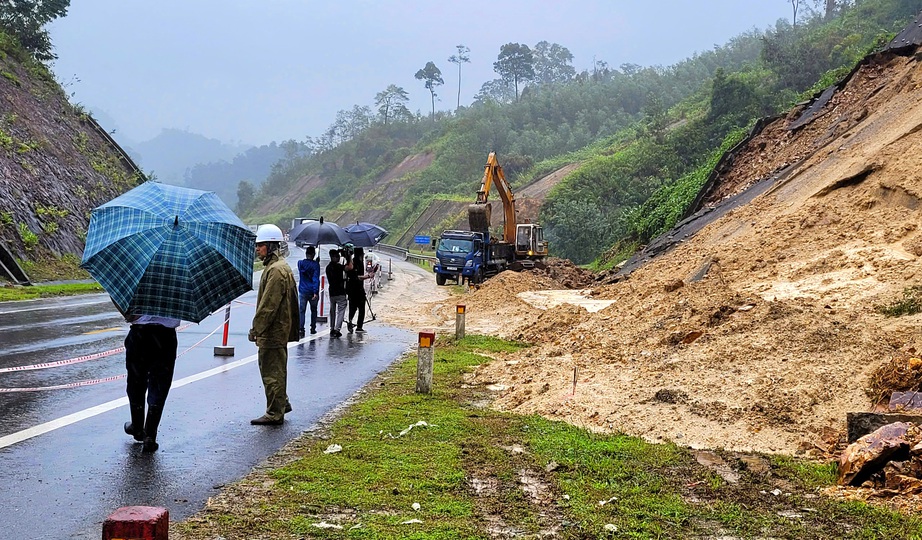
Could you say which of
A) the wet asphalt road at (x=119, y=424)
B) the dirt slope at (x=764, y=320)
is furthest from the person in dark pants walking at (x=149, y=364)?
the dirt slope at (x=764, y=320)

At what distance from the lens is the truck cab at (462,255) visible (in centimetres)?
4116

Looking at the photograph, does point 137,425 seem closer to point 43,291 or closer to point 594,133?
point 43,291

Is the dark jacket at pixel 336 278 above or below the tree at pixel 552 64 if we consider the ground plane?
below

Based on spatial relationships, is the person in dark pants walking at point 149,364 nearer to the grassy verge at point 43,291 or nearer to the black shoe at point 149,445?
the black shoe at point 149,445

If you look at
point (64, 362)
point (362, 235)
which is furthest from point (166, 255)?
point (362, 235)

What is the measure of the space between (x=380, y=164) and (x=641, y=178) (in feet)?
246

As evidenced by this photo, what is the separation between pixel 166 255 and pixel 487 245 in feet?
113

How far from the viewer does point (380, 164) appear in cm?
13712

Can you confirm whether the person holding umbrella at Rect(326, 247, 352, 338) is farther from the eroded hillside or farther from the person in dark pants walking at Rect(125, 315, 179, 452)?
the eroded hillside

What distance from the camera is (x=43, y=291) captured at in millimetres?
28047

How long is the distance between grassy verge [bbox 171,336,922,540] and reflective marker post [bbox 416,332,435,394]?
1.84 meters

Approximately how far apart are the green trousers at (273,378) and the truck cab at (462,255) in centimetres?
3167

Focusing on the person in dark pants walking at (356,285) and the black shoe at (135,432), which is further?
the person in dark pants walking at (356,285)

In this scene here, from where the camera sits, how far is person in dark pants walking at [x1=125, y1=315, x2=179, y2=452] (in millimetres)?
8047
